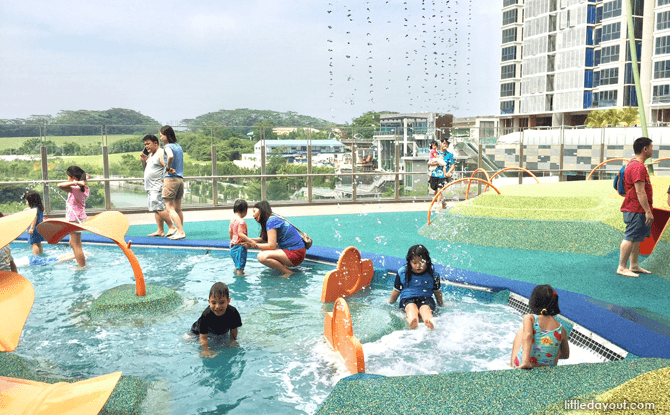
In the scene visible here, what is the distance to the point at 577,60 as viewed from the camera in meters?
A: 57.4

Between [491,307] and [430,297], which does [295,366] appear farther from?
[491,307]

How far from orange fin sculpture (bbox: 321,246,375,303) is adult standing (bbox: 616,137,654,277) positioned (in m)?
3.63

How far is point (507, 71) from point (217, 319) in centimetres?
7149

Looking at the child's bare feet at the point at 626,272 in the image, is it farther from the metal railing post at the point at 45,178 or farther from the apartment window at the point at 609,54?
the apartment window at the point at 609,54

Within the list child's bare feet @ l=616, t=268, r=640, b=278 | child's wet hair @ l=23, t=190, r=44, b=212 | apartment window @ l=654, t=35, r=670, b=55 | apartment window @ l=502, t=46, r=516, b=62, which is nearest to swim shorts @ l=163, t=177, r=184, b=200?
child's wet hair @ l=23, t=190, r=44, b=212

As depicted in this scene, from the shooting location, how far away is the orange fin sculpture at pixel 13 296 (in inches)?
113

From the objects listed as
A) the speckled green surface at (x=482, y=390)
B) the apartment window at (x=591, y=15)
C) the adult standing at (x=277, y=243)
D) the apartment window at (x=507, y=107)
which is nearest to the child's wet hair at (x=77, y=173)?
the adult standing at (x=277, y=243)

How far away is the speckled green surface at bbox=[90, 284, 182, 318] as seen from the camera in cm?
598

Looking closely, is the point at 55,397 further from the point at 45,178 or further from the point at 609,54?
the point at 609,54

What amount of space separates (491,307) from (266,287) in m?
2.91

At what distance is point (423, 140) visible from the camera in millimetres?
19984

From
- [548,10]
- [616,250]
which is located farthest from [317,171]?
[548,10]

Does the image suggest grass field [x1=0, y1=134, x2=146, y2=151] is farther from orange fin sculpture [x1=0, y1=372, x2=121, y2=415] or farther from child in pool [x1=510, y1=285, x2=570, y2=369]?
child in pool [x1=510, y1=285, x2=570, y2=369]

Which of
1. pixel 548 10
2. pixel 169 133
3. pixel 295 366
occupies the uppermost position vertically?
pixel 548 10
